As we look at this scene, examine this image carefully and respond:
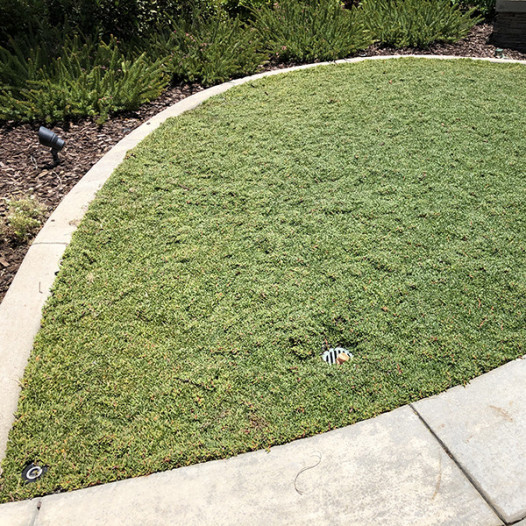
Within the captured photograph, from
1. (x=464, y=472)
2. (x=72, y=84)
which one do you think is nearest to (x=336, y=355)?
(x=464, y=472)

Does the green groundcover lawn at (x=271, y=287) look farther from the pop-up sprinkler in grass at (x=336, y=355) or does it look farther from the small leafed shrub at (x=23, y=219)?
the small leafed shrub at (x=23, y=219)

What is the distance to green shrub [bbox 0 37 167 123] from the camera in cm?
526

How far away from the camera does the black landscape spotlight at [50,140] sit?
14.4 ft

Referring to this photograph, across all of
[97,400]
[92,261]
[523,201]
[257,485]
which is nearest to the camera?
[257,485]

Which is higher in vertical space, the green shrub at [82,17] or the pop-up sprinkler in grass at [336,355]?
the green shrub at [82,17]

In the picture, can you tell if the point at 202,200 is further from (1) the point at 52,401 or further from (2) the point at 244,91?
(2) the point at 244,91

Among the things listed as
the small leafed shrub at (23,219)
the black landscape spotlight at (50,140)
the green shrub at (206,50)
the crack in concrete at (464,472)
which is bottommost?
the small leafed shrub at (23,219)

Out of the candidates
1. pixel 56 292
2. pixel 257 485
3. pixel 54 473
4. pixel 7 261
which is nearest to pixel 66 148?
pixel 7 261

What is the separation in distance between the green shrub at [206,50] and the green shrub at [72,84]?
45cm

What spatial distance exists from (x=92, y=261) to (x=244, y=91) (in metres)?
3.45

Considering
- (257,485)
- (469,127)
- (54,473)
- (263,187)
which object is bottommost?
(54,473)

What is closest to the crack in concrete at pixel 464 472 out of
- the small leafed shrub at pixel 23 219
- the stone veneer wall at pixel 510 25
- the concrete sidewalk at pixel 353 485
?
the concrete sidewalk at pixel 353 485

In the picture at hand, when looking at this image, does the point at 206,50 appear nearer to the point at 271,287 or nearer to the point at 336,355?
the point at 271,287

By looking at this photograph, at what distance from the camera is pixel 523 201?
3.92 metres
